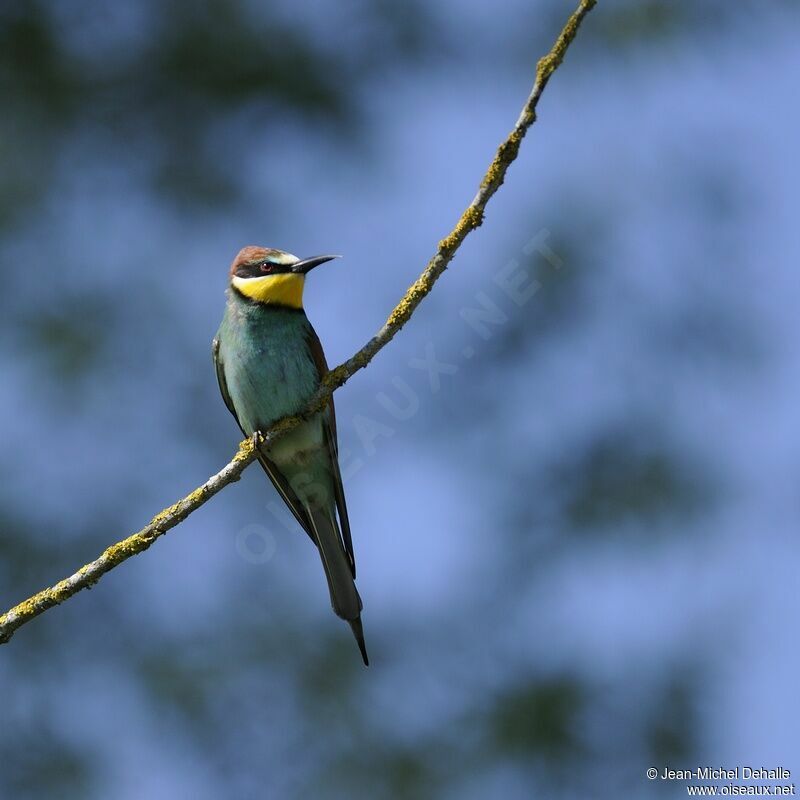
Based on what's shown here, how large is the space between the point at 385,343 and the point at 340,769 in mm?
3828

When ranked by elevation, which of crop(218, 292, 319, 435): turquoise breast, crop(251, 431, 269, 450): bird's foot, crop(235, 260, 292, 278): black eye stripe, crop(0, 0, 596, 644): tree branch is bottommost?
crop(0, 0, 596, 644): tree branch

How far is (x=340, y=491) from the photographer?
4.61 metres

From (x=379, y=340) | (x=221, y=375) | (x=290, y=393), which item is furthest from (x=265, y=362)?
(x=379, y=340)

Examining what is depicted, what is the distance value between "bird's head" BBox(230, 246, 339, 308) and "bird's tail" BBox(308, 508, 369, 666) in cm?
79

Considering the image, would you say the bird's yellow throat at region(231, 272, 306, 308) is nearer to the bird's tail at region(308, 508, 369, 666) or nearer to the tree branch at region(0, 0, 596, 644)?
the bird's tail at region(308, 508, 369, 666)

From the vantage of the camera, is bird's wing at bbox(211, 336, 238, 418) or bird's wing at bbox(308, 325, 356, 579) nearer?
bird's wing at bbox(308, 325, 356, 579)

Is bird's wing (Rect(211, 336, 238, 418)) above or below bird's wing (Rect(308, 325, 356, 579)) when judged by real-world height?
above

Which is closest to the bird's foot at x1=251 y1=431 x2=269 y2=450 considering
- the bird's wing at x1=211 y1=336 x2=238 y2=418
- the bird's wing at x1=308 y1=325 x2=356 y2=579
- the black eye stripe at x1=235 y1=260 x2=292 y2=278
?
the bird's wing at x1=308 y1=325 x2=356 y2=579

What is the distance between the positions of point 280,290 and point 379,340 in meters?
1.30

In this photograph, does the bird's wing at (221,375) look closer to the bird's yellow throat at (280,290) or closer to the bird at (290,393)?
the bird at (290,393)

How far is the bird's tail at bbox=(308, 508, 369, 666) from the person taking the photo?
4.41m

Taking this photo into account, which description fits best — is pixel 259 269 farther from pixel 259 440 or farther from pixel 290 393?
pixel 259 440

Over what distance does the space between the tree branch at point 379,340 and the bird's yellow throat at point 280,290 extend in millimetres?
1070

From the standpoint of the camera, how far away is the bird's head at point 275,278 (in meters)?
4.54
